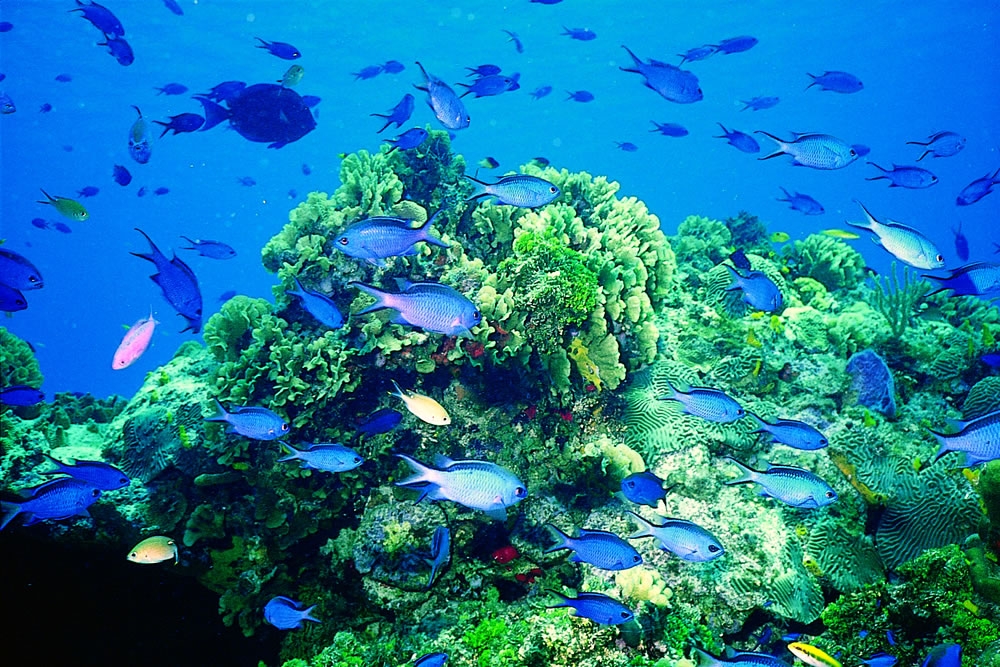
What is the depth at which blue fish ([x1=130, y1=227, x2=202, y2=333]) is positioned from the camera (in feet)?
12.1

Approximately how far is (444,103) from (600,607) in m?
4.70

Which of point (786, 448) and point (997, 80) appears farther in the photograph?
point (997, 80)

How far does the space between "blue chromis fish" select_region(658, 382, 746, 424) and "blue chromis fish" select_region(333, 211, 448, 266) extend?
245 cm

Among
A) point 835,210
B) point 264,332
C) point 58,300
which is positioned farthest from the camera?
point 835,210

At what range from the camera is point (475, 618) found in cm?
412

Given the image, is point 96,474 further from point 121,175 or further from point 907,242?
point 907,242

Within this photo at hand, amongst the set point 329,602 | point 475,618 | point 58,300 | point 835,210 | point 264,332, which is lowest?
point 58,300

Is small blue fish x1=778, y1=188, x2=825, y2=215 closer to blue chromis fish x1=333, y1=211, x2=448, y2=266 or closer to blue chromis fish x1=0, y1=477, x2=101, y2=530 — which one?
blue chromis fish x1=333, y1=211, x2=448, y2=266

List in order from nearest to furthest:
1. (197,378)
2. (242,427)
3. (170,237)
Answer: (242,427) < (197,378) < (170,237)

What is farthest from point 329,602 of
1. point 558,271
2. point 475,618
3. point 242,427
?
point 558,271

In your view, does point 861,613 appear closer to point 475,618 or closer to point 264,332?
point 475,618

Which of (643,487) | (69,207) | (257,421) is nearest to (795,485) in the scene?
(643,487)

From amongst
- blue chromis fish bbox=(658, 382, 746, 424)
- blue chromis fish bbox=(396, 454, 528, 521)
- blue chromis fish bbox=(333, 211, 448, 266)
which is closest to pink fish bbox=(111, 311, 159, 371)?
blue chromis fish bbox=(333, 211, 448, 266)

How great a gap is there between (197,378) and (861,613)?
7499mm
